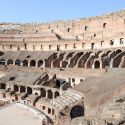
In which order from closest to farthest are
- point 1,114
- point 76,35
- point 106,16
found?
point 1,114
point 106,16
point 76,35

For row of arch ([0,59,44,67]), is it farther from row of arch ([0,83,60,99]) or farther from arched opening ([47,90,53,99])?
arched opening ([47,90,53,99])

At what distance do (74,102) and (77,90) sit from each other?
10.5 feet

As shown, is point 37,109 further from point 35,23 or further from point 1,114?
point 35,23

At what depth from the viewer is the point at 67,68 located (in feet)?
132

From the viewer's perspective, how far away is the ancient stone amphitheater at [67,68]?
80.5ft

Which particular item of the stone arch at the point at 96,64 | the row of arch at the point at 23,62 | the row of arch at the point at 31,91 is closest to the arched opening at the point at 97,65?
the stone arch at the point at 96,64

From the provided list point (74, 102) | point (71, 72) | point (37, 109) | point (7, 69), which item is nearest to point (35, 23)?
point (7, 69)

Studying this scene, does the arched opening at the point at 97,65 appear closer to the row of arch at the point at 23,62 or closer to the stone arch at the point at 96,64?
the stone arch at the point at 96,64

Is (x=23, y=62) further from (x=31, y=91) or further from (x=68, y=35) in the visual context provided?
(x=31, y=91)

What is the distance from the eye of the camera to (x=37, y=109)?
31.6m

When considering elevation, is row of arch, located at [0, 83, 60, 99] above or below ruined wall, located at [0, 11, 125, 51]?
below

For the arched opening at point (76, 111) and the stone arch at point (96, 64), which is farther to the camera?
the stone arch at point (96, 64)

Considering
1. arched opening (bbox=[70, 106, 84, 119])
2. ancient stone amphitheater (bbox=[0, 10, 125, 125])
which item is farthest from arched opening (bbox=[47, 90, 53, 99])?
arched opening (bbox=[70, 106, 84, 119])

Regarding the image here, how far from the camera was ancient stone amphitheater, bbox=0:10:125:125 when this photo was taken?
24.5 meters
